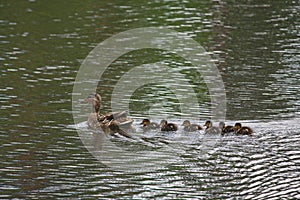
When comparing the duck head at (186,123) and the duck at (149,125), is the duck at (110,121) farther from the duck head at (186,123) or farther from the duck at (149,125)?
the duck head at (186,123)

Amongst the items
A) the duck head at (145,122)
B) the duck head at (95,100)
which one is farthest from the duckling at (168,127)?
the duck head at (95,100)

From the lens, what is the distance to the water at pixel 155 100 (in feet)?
31.2

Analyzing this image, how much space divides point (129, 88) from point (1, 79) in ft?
7.49

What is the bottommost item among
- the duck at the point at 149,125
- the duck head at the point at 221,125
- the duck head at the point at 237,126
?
the duck at the point at 149,125

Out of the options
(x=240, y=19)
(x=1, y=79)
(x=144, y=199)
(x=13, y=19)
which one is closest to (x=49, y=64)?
(x=1, y=79)

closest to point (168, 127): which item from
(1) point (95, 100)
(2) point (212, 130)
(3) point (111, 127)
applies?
(2) point (212, 130)

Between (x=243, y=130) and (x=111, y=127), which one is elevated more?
(x=243, y=130)

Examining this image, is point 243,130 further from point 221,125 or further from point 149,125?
point 149,125

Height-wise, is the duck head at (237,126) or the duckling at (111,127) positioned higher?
the duck head at (237,126)

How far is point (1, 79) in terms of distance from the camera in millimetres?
14297

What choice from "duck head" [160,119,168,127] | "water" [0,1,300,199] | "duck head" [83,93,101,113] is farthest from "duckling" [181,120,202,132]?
"duck head" [83,93,101,113]

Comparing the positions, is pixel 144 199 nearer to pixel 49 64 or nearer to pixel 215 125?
pixel 215 125

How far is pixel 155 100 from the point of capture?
13086mm

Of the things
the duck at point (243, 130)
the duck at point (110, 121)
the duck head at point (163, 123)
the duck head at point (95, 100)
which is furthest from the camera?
the duck head at point (95, 100)
